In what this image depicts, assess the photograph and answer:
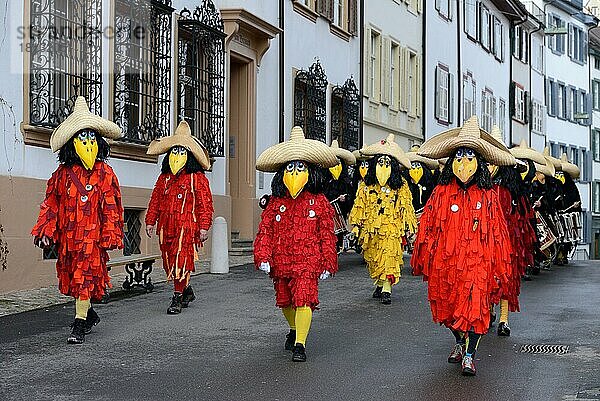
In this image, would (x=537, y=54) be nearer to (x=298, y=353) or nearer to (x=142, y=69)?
(x=142, y=69)

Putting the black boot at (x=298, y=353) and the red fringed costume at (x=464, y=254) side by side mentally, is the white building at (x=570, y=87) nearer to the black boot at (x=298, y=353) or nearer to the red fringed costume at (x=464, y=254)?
the red fringed costume at (x=464, y=254)

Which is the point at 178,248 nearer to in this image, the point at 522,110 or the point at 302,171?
the point at 302,171

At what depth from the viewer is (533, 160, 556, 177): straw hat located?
61.4 feet

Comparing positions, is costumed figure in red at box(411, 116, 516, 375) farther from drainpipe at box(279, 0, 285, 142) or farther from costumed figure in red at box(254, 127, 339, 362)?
drainpipe at box(279, 0, 285, 142)

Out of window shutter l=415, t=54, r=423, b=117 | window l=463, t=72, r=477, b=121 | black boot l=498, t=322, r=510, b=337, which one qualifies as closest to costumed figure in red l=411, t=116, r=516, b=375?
black boot l=498, t=322, r=510, b=337

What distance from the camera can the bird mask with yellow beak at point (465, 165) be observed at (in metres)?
9.04

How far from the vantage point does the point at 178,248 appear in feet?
40.9

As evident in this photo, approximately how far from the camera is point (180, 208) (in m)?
12.4

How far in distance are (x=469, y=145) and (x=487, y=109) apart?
40260 millimetres

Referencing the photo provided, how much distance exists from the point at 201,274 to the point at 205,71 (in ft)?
15.8

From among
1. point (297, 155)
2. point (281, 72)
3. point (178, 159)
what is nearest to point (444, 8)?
point (281, 72)

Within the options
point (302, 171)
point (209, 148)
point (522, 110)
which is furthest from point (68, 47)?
point (522, 110)

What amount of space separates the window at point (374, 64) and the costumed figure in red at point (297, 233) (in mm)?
23462

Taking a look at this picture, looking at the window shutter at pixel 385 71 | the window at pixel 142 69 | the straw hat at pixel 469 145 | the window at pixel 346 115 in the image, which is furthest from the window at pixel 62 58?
the window shutter at pixel 385 71
